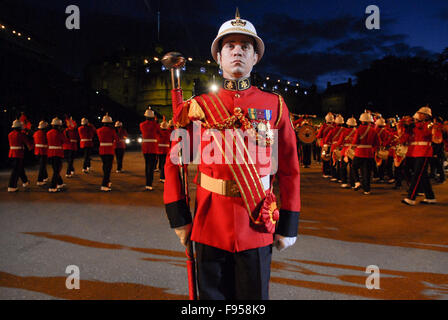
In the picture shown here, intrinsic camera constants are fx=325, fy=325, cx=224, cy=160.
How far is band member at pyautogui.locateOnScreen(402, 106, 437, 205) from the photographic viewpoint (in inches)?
318

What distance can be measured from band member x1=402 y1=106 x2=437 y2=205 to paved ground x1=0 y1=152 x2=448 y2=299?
37cm

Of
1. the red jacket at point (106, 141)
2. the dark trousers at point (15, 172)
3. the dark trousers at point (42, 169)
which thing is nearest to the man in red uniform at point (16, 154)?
the dark trousers at point (15, 172)

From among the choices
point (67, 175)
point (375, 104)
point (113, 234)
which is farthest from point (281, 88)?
point (113, 234)

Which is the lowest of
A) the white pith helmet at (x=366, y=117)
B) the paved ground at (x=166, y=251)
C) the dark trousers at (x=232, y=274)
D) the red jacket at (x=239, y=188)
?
the paved ground at (x=166, y=251)

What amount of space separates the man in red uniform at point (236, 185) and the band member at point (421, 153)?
7.31m

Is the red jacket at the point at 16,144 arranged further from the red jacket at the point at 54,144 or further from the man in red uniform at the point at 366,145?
the man in red uniform at the point at 366,145

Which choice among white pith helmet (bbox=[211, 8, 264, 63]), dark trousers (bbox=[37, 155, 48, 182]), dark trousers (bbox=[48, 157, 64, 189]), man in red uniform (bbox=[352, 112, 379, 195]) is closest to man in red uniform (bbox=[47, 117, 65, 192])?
dark trousers (bbox=[48, 157, 64, 189])

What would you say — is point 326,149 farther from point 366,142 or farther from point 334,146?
point 366,142

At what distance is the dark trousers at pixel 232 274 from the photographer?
1994 mm

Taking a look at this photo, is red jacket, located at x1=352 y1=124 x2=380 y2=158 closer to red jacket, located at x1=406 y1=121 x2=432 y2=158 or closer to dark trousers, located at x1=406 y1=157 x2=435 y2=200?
red jacket, located at x1=406 y1=121 x2=432 y2=158

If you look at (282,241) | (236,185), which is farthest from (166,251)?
(236,185)

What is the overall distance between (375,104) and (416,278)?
45.4 meters
